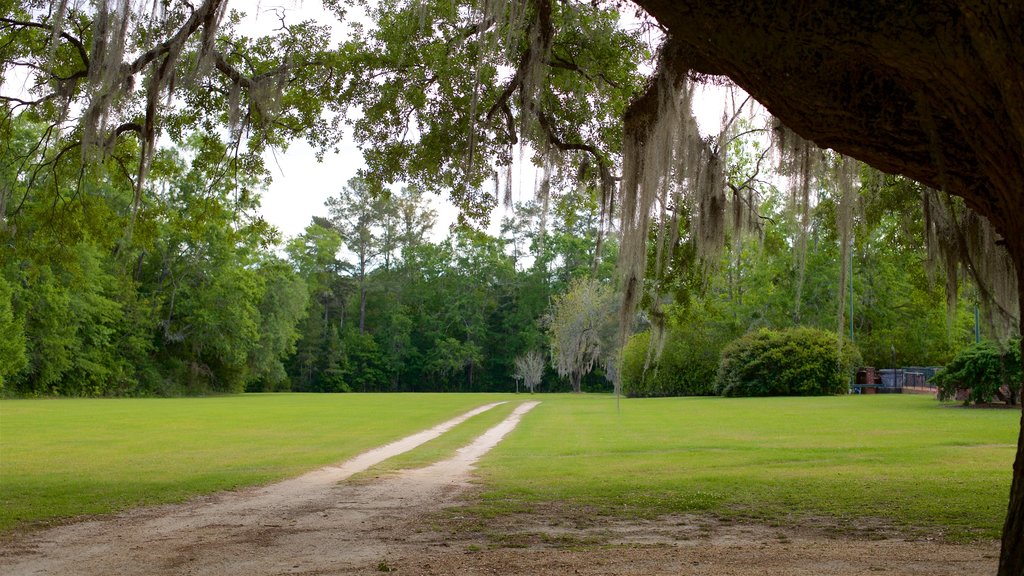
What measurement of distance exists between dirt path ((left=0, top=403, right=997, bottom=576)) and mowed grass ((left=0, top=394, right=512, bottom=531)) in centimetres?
116

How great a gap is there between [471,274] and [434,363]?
887cm

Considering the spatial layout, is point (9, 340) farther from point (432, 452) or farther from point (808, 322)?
point (808, 322)

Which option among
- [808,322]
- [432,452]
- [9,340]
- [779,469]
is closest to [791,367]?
[808,322]

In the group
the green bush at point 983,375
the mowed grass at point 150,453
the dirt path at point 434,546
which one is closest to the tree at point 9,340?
the mowed grass at point 150,453

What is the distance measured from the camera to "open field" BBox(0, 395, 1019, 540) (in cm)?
773

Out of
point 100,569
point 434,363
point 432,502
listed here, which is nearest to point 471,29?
point 432,502

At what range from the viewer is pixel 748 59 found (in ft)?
11.8

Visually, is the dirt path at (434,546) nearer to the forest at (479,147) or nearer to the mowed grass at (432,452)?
the forest at (479,147)

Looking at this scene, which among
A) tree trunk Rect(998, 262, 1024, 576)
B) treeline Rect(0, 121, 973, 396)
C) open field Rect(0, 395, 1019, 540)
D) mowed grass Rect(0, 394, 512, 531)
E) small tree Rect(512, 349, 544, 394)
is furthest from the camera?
small tree Rect(512, 349, 544, 394)

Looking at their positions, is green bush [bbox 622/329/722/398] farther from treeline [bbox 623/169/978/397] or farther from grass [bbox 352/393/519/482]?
grass [bbox 352/393/519/482]

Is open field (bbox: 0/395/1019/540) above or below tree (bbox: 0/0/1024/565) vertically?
below

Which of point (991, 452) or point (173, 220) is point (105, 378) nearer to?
point (173, 220)

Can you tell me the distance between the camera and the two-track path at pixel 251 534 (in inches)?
209

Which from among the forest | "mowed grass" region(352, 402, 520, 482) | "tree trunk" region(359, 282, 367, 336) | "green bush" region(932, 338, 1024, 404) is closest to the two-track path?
"mowed grass" region(352, 402, 520, 482)
